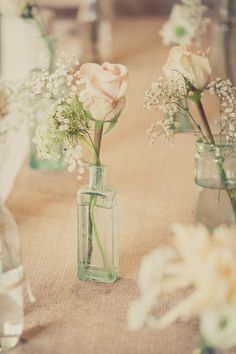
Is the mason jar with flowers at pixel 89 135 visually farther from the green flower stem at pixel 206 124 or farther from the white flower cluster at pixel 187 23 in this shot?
the white flower cluster at pixel 187 23

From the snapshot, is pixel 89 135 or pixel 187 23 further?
pixel 187 23

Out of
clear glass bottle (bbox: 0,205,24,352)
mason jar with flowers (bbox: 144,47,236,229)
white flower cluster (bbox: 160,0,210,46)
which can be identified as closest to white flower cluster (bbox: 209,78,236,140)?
mason jar with flowers (bbox: 144,47,236,229)

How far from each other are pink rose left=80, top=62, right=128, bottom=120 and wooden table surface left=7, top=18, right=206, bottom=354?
34cm

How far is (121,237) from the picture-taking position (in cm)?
170

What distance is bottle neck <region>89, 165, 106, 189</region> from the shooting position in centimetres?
142

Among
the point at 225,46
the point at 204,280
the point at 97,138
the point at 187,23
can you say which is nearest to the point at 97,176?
the point at 97,138

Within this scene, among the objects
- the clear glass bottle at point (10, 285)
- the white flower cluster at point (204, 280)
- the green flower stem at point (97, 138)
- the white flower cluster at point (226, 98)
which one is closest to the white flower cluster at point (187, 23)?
the white flower cluster at point (226, 98)

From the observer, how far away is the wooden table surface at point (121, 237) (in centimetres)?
128

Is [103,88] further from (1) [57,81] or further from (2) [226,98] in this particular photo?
(2) [226,98]

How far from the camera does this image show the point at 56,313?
137cm

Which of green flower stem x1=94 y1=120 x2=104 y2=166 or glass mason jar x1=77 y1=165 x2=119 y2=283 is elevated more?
green flower stem x1=94 y1=120 x2=104 y2=166

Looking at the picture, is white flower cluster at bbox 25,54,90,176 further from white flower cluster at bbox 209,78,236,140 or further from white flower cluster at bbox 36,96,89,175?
white flower cluster at bbox 209,78,236,140

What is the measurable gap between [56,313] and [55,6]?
2.69 m

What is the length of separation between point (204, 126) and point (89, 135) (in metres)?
0.22
